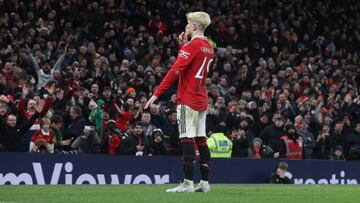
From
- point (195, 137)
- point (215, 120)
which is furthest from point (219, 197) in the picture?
point (215, 120)

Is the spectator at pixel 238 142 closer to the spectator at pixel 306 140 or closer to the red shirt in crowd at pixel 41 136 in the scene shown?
the spectator at pixel 306 140

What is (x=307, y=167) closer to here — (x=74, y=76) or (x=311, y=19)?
(x=74, y=76)

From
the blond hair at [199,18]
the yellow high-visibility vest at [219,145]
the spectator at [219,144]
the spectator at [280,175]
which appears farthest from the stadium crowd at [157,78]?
the blond hair at [199,18]

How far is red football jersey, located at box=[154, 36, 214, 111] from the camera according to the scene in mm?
13125

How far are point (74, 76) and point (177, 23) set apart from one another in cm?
812

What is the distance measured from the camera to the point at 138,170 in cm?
2034

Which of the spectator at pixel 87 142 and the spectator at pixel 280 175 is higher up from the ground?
the spectator at pixel 87 142

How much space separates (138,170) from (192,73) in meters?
7.44

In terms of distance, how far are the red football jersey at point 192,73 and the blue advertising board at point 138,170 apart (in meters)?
6.22

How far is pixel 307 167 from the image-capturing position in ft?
75.4

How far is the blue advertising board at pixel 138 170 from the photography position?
736 inches

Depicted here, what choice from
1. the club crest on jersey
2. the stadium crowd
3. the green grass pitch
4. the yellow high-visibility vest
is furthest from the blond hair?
the yellow high-visibility vest

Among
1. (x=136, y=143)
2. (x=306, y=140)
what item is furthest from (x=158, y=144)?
(x=306, y=140)

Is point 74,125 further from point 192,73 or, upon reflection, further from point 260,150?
point 192,73
